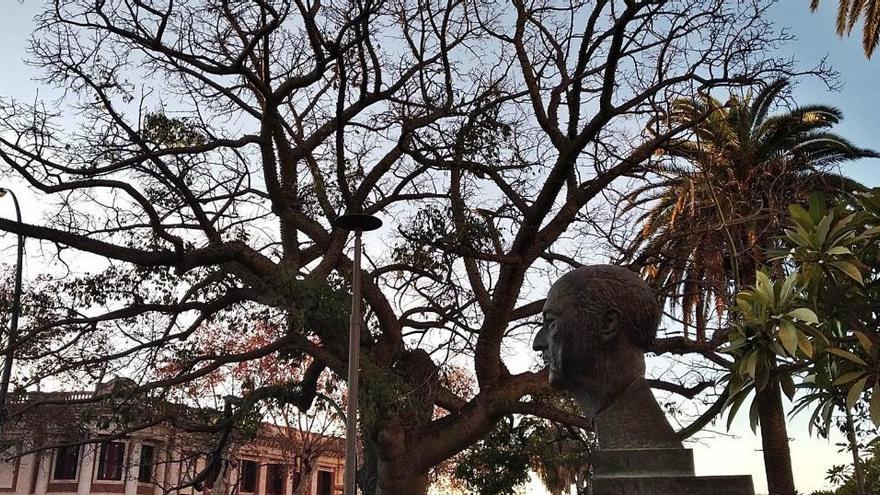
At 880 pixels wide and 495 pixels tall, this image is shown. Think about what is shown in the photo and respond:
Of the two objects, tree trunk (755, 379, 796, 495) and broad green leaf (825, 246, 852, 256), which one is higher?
broad green leaf (825, 246, 852, 256)

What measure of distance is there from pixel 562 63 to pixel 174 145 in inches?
271

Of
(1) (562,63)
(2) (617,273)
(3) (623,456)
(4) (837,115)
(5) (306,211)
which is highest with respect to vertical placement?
(4) (837,115)

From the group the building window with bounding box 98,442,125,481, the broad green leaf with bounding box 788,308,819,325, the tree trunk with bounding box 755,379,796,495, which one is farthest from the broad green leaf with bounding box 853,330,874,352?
the building window with bounding box 98,442,125,481

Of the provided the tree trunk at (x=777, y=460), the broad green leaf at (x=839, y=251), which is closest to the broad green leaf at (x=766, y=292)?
the broad green leaf at (x=839, y=251)

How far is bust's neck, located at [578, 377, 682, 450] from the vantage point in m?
4.11

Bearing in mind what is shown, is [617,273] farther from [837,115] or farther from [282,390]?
[837,115]

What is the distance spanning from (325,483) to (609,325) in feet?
150

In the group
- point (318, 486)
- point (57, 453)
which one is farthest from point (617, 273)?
point (318, 486)

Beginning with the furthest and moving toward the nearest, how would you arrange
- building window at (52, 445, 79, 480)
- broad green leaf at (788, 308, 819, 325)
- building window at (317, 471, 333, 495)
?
building window at (317, 471, 333, 495) < building window at (52, 445, 79, 480) < broad green leaf at (788, 308, 819, 325)

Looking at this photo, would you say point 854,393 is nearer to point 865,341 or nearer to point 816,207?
point 865,341

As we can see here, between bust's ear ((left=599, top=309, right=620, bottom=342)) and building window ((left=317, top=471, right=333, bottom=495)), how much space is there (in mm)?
44939

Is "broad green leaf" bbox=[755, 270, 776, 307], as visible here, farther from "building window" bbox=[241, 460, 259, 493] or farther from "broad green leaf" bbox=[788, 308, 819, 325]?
"building window" bbox=[241, 460, 259, 493]

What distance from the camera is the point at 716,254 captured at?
12.8m


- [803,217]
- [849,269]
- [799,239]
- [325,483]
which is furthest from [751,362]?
[325,483]
